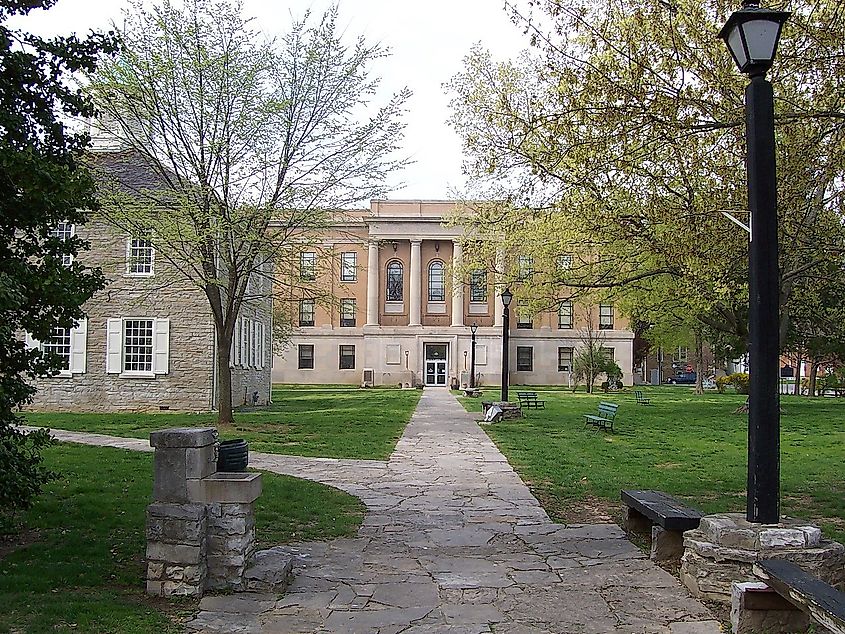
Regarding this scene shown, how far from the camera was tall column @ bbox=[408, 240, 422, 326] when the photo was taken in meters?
57.6

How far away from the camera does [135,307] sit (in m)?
26.7

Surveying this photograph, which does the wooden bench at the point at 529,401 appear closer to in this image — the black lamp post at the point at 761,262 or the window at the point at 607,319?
the black lamp post at the point at 761,262

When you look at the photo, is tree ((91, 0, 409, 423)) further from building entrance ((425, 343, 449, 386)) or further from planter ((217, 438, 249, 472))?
building entrance ((425, 343, 449, 386))

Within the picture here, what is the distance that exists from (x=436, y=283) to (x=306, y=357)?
1090cm

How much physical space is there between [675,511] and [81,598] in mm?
4783

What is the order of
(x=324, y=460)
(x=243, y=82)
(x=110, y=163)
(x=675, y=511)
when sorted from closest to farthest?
(x=675, y=511)
(x=324, y=460)
(x=243, y=82)
(x=110, y=163)

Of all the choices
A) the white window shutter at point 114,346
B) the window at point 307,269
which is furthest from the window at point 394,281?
the window at point 307,269

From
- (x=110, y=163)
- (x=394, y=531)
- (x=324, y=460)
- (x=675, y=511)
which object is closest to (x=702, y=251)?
(x=675, y=511)

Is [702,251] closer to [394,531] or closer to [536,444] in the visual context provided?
[394,531]

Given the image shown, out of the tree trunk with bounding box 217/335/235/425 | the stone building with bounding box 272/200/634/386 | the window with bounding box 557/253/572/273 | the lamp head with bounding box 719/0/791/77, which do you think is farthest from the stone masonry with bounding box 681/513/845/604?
the stone building with bounding box 272/200/634/386

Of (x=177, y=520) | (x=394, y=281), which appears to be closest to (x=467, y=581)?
(x=177, y=520)

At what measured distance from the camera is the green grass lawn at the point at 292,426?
16.8 meters

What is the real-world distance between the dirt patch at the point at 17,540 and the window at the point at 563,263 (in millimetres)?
17684

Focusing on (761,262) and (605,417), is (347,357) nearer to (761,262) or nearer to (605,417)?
(605,417)
